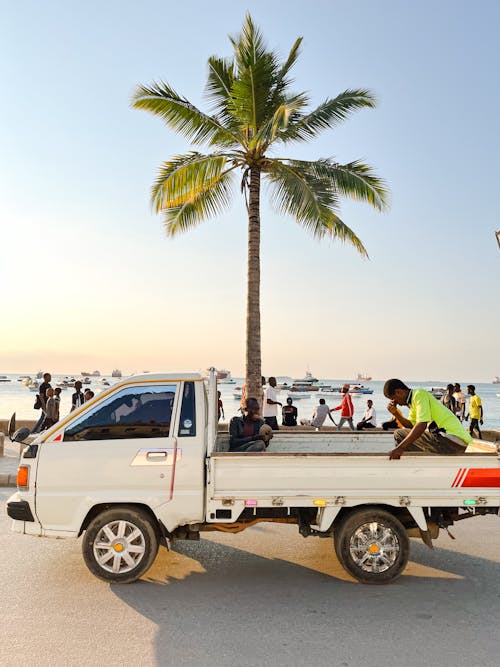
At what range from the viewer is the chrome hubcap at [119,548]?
Result: 17.4 feet

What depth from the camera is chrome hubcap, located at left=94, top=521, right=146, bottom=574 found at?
17.4 ft

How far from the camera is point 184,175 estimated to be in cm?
1549

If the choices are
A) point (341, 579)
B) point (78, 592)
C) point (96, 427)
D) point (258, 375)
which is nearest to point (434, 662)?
point (341, 579)

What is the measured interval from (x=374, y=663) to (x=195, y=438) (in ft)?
7.85

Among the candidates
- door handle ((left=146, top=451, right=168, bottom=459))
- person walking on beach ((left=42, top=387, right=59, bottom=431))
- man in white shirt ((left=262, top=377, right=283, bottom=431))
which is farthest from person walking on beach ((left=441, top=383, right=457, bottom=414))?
door handle ((left=146, top=451, right=168, bottom=459))

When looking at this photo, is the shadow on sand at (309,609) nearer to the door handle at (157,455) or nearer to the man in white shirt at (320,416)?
the door handle at (157,455)

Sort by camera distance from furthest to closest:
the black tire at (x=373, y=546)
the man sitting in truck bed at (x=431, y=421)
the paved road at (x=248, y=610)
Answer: the man sitting in truck bed at (x=431, y=421) < the black tire at (x=373, y=546) < the paved road at (x=248, y=610)

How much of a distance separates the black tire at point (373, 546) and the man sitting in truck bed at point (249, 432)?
143cm

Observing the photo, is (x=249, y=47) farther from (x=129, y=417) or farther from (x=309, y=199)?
(x=129, y=417)

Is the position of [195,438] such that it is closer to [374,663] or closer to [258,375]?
[374,663]

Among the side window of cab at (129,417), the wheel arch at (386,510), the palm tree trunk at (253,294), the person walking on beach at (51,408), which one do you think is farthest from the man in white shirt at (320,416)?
the side window of cab at (129,417)

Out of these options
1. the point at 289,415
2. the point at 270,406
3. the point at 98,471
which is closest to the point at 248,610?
the point at 98,471

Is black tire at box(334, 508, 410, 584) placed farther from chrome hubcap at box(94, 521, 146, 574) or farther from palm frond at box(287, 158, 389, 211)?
palm frond at box(287, 158, 389, 211)

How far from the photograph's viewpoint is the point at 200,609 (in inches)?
188
